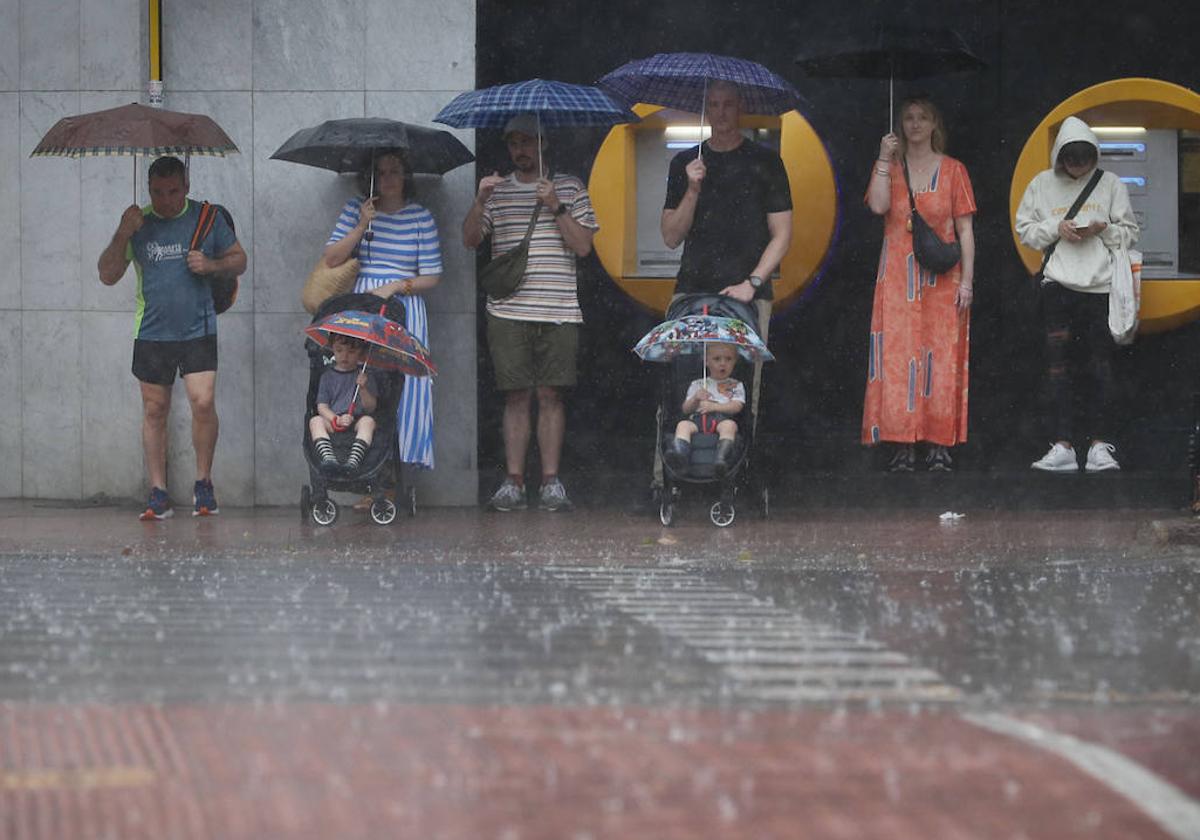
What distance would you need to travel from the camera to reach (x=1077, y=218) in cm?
1181

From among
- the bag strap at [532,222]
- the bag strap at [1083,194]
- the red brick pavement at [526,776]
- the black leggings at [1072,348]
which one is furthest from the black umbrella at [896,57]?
the red brick pavement at [526,776]

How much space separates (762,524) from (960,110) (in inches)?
130

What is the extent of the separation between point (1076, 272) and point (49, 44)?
6684mm

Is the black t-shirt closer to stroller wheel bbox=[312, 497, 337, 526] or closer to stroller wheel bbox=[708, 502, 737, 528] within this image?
stroller wheel bbox=[708, 502, 737, 528]

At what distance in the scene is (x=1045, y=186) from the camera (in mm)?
11969

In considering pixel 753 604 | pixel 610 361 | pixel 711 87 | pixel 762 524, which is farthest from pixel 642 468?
pixel 753 604

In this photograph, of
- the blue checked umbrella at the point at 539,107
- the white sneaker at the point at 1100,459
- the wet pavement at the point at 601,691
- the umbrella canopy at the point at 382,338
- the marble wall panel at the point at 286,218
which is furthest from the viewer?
the marble wall panel at the point at 286,218

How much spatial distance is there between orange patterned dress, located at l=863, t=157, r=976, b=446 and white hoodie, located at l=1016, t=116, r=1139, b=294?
396mm

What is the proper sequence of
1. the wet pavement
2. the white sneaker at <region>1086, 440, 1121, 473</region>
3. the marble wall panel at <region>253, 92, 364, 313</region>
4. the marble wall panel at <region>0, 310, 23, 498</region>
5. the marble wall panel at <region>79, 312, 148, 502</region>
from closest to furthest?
1. the wet pavement
2. the white sneaker at <region>1086, 440, 1121, 473</region>
3. the marble wall panel at <region>253, 92, 364, 313</region>
4. the marble wall panel at <region>79, 312, 148, 502</region>
5. the marble wall panel at <region>0, 310, 23, 498</region>

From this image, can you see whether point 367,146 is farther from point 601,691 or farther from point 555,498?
point 601,691

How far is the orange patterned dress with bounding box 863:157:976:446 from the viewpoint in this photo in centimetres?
1203

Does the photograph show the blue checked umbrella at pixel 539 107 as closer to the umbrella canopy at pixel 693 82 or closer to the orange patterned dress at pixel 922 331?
the umbrella canopy at pixel 693 82

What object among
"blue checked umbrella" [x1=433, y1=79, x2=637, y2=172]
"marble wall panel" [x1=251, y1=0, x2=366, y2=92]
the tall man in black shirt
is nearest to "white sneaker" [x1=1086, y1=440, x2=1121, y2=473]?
the tall man in black shirt

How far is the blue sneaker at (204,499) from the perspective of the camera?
39.6 ft
